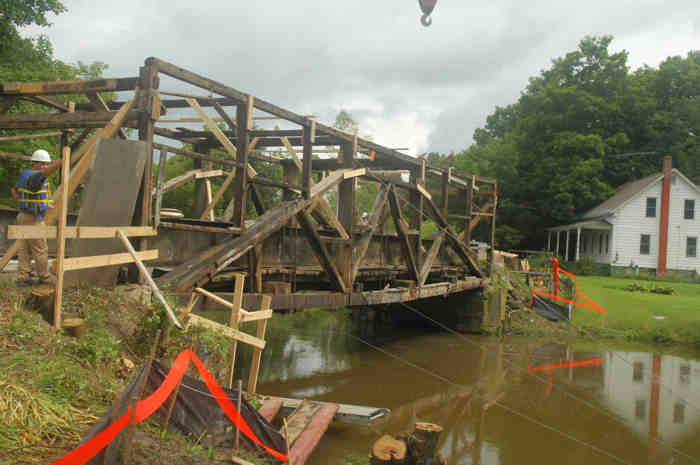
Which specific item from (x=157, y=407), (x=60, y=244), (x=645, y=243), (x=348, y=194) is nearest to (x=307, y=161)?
(x=348, y=194)

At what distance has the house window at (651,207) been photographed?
37.9m

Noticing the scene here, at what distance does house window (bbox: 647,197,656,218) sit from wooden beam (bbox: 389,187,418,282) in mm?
29013

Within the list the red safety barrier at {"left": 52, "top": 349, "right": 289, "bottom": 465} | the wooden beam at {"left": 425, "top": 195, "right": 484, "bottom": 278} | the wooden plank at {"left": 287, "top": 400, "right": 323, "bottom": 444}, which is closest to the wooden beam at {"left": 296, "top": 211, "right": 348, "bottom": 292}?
the wooden plank at {"left": 287, "top": 400, "right": 323, "bottom": 444}

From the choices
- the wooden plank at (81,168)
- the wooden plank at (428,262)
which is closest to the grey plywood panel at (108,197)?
the wooden plank at (81,168)

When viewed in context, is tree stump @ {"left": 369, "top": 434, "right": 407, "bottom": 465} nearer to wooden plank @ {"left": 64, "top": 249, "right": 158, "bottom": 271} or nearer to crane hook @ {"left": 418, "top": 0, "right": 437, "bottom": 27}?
wooden plank @ {"left": 64, "top": 249, "right": 158, "bottom": 271}

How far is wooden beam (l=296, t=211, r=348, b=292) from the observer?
9.90 m

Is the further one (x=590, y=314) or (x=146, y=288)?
(x=590, y=314)

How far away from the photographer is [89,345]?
5473 millimetres

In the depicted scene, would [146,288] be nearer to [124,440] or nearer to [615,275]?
[124,440]

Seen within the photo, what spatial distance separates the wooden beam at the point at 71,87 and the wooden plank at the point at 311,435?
190 inches

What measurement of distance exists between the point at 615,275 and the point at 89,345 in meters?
36.7

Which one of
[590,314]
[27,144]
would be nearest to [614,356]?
[590,314]

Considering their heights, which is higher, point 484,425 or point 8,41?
point 8,41

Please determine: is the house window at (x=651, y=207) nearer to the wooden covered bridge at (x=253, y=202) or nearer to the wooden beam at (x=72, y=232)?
the wooden covered bridge at (x=253, y=202)
